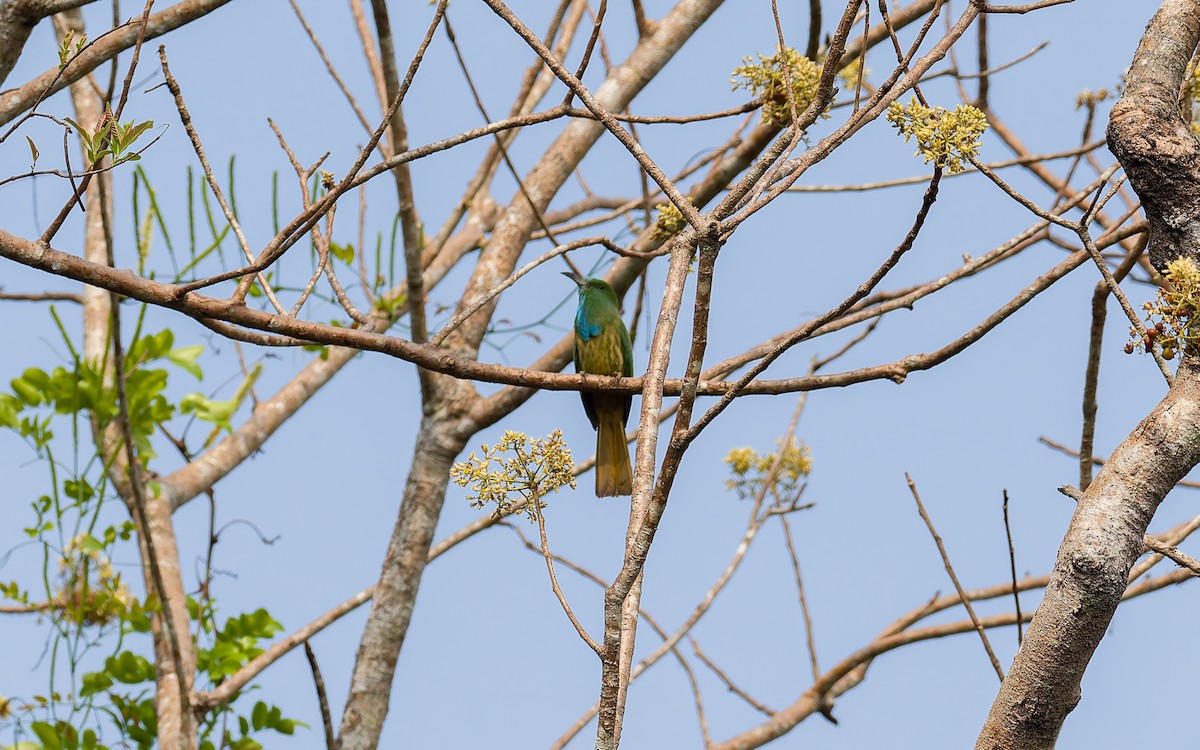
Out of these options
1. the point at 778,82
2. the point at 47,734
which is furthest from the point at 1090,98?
the point at 47,734

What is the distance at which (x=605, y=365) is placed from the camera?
5.62 meters

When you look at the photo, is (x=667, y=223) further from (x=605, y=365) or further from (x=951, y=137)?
(x=605, y=365)

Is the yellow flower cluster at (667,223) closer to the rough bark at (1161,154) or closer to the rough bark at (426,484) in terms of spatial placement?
the rough bark at (426,484)

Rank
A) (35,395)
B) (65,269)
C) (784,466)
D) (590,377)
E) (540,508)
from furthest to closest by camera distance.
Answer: (784,466)
(35,395)
(590,377)
(65,269)
(540,508)

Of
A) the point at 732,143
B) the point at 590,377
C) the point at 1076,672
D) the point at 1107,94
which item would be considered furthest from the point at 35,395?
the point at 1107,94

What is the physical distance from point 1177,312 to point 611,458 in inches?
133

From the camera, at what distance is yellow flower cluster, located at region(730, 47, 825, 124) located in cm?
336

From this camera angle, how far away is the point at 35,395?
14.3ft

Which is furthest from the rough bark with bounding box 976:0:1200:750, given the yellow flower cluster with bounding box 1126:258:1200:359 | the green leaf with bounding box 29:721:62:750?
the green leaf with bounding box 29:721:62:750

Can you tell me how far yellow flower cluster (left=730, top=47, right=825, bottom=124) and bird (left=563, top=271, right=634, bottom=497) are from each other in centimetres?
147

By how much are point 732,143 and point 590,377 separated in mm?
2216

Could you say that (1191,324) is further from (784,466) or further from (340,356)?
(340,356)

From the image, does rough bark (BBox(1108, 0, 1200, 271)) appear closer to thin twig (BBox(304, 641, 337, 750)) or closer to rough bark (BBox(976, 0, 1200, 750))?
rough bark (BBox(976, 0, 1200, 750))

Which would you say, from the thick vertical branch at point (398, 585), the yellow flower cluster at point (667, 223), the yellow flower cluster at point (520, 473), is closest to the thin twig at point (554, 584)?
the yellow flower cluster at point (520, 473)
